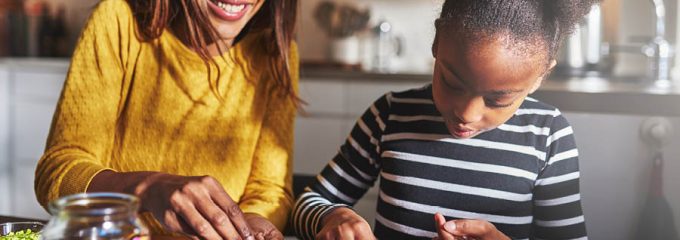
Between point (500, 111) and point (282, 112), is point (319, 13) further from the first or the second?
point (500, 111)

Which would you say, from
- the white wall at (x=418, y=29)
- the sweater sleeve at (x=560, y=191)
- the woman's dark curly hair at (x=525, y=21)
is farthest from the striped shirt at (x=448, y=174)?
the white wall at (x=418, y=29)

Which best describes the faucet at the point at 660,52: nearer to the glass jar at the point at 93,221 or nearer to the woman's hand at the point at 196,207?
the woman's hand at the point at 196,207

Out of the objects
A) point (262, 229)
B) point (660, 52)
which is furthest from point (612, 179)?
point (660, 52)

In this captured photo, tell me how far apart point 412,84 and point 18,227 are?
5.24ft

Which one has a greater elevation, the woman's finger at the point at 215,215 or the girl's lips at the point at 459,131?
the girl's lips at the point at 459,131

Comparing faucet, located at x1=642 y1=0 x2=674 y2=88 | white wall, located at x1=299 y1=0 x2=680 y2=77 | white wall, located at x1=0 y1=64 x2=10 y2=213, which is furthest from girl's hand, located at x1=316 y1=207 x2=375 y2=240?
white wall, located at x1=0 y1=64 x2=10 y2=213

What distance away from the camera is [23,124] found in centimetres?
282

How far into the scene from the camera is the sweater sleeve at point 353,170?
3.03 ft

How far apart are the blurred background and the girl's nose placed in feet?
0.37

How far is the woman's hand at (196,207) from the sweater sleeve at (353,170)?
0.17 meters

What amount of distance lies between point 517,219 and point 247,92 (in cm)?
42

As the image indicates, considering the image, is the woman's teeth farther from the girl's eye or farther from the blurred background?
the girl's eye

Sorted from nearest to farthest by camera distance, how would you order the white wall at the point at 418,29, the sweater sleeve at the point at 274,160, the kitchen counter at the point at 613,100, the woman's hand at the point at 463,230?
the woman's hand at the point at 463,230 → the kitchen counter at the point at 613,100 → the sweater sleeve at the point at 274,160 → the white wall at the point at 418,29

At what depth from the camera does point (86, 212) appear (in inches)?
19.2
